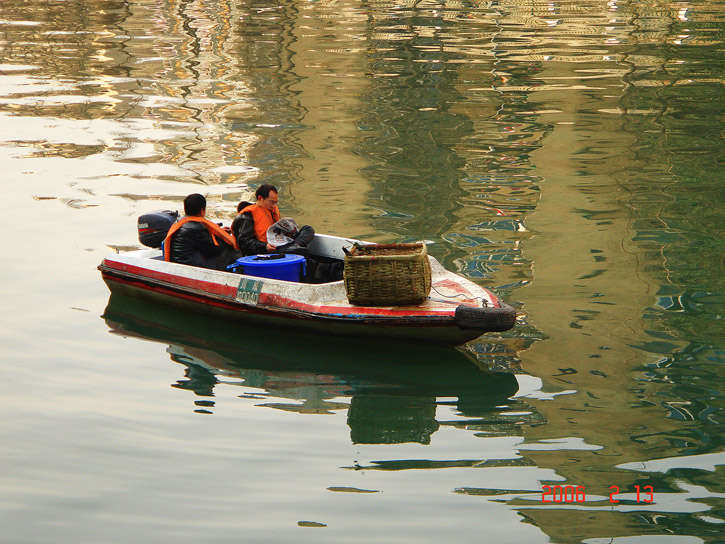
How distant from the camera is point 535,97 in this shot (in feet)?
67.1

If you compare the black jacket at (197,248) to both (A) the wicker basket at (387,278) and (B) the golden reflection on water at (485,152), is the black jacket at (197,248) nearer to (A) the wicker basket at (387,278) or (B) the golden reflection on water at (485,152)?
(A) the wicker basket at (387,278)

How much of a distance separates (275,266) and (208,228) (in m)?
0.95

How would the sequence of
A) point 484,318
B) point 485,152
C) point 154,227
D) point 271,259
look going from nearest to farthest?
point 484,318, point 271,259, point 154,227, point 485,152

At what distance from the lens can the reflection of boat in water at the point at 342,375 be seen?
8117 millimetres

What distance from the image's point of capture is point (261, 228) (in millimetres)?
10438

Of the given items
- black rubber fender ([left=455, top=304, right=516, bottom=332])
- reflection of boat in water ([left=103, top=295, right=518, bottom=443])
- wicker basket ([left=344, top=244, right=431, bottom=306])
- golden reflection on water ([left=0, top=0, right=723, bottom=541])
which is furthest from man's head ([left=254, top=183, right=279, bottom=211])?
black rubber fender ([left=455, top=304, right=516, bottom=332])

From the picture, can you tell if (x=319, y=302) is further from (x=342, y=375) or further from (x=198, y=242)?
(x=198, y=242)

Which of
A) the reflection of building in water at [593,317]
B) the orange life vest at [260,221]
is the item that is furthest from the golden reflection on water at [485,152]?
the orange life vest at [260,221]

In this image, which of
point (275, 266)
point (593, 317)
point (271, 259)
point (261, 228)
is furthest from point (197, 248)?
A: point (593, 317)

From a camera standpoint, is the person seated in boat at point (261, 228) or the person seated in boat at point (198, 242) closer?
the person seated in boat at point (198, 242)

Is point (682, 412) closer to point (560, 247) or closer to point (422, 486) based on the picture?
point (422, 486)

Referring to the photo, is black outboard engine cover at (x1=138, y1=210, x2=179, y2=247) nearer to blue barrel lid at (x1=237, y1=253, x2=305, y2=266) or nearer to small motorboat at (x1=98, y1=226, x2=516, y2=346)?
small motorboat at (x1=98, y1=226, x2=516, y2=346)

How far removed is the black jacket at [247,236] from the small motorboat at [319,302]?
0.48 meters

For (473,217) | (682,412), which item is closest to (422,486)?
(682,412)
